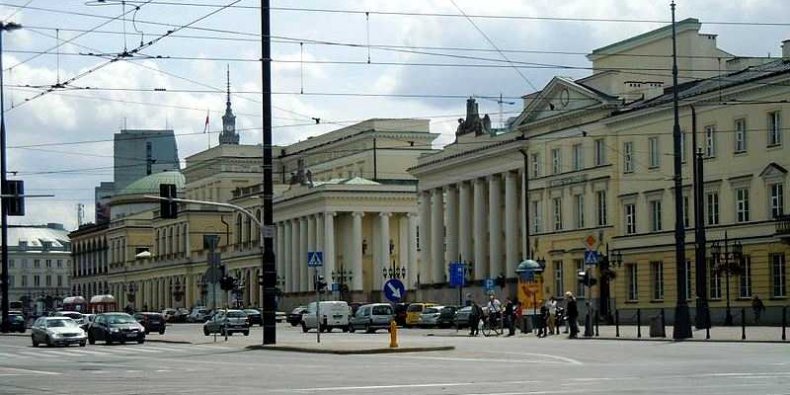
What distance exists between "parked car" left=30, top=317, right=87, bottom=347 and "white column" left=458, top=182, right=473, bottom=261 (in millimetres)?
51533

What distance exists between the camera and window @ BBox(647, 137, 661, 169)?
81750mm

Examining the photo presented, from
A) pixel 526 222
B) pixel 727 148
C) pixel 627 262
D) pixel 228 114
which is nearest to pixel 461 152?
pixel 526 222

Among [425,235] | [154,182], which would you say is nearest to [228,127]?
[154,182]

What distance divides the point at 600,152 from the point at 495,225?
1747 centimetres

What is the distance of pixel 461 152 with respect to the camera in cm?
10856

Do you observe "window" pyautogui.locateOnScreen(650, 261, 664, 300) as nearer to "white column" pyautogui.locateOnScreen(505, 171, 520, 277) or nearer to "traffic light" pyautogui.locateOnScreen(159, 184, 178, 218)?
"white column" pyautogui.locateOnScreen(505, 171, 520, 277)

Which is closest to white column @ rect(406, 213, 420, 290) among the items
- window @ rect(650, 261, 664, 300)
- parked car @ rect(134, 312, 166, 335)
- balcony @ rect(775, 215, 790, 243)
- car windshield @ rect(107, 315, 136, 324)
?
parked car @ rect(134, 312, 166, 335)

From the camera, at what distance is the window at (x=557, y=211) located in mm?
93125

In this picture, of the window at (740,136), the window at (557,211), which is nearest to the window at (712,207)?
the window at (740,136)

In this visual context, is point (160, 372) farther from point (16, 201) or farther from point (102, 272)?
point (102, 272)

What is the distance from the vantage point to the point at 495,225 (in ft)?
343

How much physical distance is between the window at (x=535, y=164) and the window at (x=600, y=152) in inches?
307

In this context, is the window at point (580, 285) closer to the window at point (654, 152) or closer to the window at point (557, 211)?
the window at point (557, 211)

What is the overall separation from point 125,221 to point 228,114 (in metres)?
19.7
